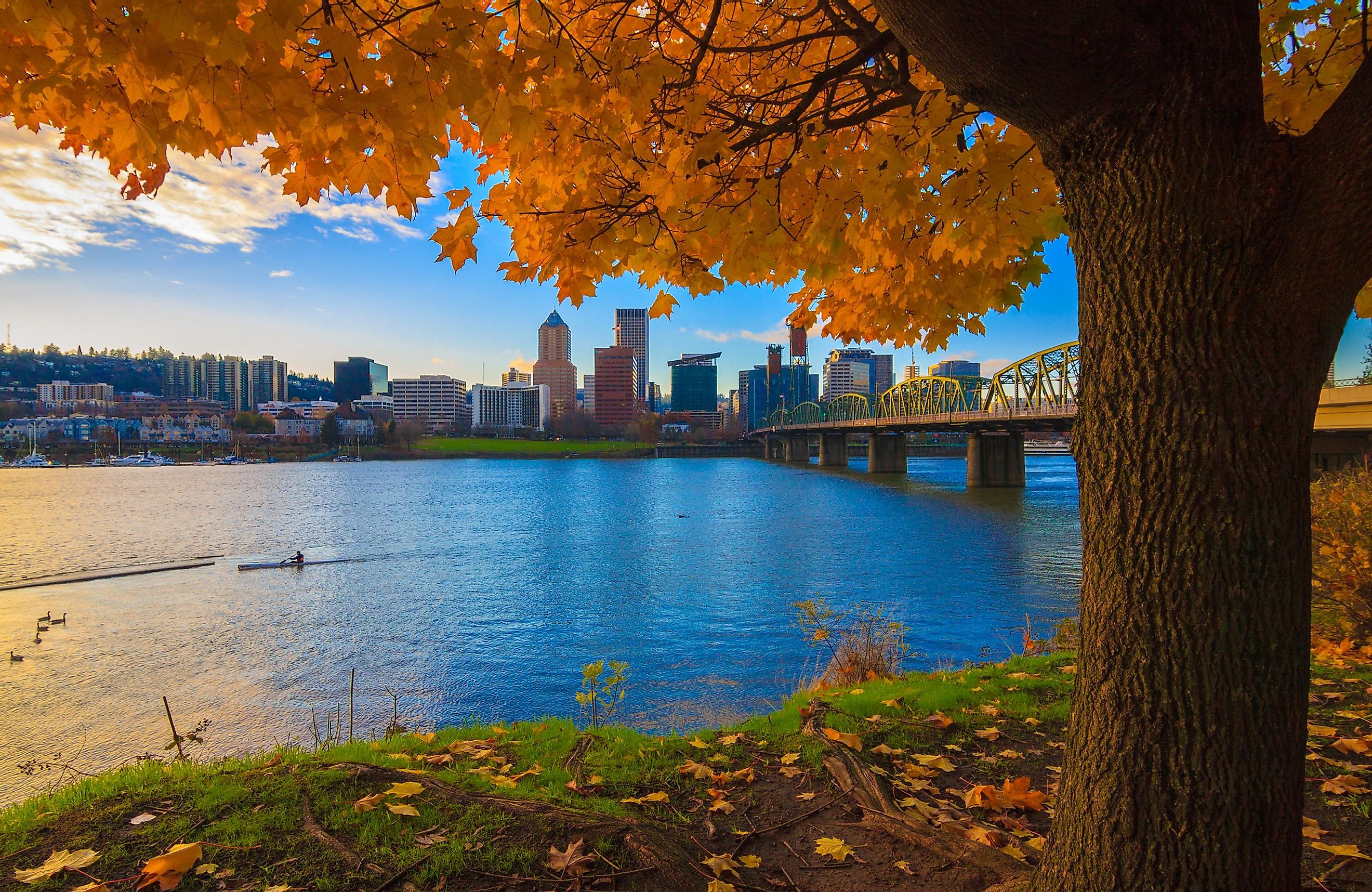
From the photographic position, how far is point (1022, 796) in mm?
3896

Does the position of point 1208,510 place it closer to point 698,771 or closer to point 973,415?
point 698,771

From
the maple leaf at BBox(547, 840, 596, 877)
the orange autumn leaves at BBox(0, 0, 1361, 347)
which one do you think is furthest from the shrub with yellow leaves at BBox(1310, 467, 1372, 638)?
the maple leaf at BBox(547, 840, 596, 877)

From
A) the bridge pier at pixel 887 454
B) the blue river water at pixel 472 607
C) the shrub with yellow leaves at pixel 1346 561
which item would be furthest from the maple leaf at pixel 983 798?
the bridge pier at pixel 887 454

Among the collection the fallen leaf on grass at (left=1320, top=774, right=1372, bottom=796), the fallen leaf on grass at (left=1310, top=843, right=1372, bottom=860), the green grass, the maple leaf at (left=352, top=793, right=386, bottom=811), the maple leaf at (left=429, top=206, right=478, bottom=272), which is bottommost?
the green grass

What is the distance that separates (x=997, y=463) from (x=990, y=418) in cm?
1383

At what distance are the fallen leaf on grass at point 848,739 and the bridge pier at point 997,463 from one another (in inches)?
2969

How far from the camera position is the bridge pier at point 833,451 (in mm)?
120312

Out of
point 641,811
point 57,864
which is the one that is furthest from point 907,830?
point 57,864

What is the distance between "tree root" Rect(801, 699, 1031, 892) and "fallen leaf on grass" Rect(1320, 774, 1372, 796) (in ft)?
7.49

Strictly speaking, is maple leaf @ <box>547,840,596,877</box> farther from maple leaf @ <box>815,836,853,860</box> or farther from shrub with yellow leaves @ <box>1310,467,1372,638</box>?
shrub with yellow leaves @ <box>1310,467,1372,638</box>

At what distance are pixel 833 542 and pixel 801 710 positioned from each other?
96.2 feet

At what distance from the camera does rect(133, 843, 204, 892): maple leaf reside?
8.95 feet

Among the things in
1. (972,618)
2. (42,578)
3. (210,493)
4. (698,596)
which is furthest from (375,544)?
(210,493)

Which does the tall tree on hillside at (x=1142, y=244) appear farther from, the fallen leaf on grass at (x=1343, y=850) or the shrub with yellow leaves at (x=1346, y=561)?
the shrub with yellow leaves at (x=1346, y=561)
